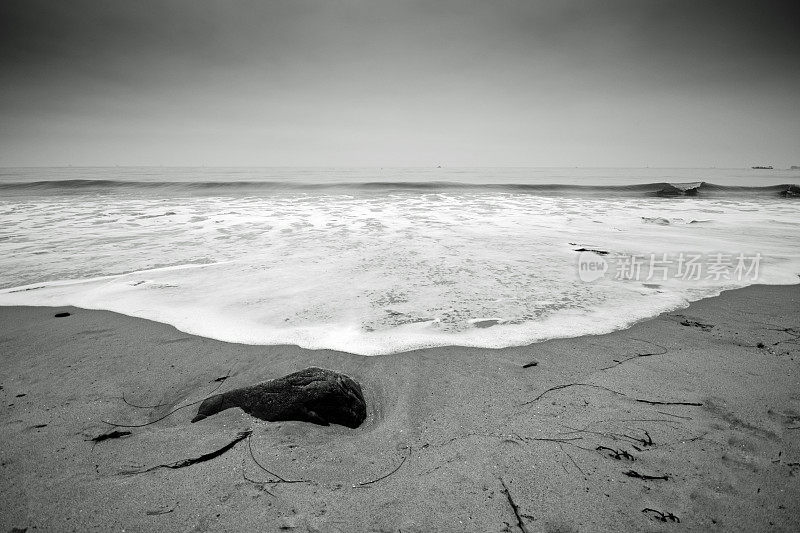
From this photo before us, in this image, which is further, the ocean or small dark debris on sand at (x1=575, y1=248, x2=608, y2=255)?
small dark debris on sand at (x1=575, y1=248, x2=608, y2=255)

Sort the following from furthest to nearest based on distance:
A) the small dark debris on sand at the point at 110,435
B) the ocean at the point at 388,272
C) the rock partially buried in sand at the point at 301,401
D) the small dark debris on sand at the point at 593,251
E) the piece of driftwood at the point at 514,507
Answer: the small dark debris on sand at the point at 593,251 → the ocean at the point at 388,272 → the rock partially buried in sand at the point at 301,401 → the small dark debris on sand at the point at 110,435 → the piece of driftwood at the point at 514,507

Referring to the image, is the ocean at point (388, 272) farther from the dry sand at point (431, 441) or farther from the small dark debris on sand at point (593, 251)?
the dry sand at point (431, 441)

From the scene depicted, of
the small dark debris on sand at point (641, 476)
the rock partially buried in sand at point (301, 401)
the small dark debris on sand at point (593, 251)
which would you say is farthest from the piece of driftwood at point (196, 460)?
the small dark debris on sand at point (593, 251)

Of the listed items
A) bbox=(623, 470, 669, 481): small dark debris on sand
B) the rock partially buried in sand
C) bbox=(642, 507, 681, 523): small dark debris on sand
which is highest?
the rock partially buried in sand

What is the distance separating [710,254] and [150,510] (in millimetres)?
7743

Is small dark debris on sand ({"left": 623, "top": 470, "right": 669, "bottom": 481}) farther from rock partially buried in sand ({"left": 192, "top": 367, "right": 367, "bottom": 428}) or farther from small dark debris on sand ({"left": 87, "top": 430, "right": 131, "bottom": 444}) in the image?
small dark debris on sand ({"left": 87, "top": 430, "right": 131, "bottom": 444})

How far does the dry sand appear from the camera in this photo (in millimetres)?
1621

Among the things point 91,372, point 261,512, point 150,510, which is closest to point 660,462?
point 261,512

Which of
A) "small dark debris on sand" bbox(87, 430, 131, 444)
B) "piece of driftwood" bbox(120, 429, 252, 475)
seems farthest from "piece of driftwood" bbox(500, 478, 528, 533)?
"small dark debris on sand" bbox(87, 430, 131, 444)

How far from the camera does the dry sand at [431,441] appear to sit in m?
1.62

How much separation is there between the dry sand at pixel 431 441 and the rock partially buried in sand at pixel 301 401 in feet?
0.25

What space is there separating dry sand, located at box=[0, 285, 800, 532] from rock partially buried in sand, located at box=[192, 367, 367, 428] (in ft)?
0.25

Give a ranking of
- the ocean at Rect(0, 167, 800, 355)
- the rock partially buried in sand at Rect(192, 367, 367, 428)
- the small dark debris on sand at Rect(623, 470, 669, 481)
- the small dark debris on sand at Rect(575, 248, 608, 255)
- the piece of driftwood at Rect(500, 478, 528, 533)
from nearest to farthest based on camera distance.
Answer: the piece of driftwood at Rect(500, 478, 528, 533)
the small dark debris on sand at Rect(623, 470, 669, 481)
the rock partially buried in sand at Rect(192, 367, 367, 428)
the ocean at Rect(0, 167, 800, 355)
the small dark debris on sand at Rect(575, 248, 608, 255)

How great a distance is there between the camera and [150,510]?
1631 mm
